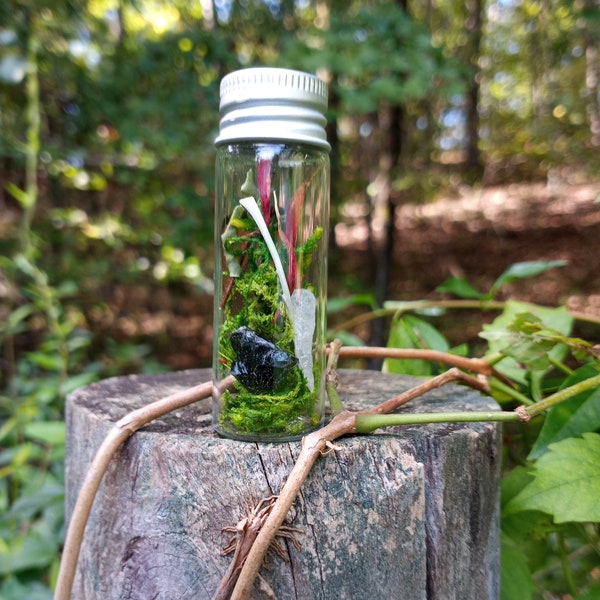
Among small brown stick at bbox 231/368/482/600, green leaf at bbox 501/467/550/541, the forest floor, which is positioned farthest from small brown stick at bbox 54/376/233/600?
the forest floor

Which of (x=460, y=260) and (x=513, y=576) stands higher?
(x=460, y=260)

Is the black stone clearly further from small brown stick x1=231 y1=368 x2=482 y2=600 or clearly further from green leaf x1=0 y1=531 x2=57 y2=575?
green leaf x1=0 y1=531 x2=57 y2=575

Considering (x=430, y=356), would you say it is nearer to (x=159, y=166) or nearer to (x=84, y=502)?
(x=84, y=502)

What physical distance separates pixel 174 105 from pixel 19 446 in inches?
63.6

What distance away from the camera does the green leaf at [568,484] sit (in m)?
0.74

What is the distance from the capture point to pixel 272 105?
29.7 inches

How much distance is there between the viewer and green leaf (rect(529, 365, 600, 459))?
0.87 meters

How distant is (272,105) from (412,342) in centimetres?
66

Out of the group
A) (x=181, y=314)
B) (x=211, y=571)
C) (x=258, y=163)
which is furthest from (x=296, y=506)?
(x=181, y=314)

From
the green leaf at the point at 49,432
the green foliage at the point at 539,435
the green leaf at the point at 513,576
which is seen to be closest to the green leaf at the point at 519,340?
the green foliage at the point at 539,435

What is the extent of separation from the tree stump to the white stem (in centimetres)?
20

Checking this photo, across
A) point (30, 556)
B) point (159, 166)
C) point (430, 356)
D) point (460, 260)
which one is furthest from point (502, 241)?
point (30, 556)

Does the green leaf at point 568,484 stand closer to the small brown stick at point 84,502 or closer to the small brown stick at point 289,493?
the small brown stick at point 289,493

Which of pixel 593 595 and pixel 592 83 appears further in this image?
pixel 592 83
